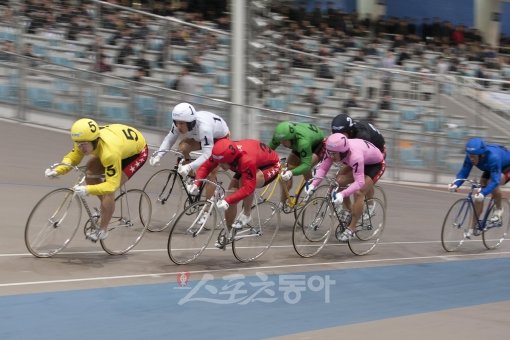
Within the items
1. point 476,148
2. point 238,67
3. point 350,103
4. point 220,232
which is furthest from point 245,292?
point 350,103

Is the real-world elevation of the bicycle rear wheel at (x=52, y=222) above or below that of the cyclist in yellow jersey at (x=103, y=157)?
below

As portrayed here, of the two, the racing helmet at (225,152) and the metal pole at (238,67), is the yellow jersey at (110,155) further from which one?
the metal pole at (238,67)

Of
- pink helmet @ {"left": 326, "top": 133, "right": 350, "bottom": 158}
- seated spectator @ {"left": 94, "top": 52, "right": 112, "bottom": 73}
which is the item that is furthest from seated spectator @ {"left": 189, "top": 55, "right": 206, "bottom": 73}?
pink helmet @ {"left": 326, "top": 133, "right": 350, "bottom": 158}

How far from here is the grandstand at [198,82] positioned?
1284 centimetres

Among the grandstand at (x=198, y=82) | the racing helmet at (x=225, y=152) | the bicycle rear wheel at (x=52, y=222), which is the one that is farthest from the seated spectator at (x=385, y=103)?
the bicycle rear wheel at (x=52, y=222)

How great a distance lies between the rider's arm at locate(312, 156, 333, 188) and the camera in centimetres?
854

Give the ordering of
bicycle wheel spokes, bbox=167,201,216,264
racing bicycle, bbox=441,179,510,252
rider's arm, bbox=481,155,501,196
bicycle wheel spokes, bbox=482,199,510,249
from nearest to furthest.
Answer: bicycle wheel spokes, bbox=167,201,216,264 < rider's arm, bbox=481,155,501,196 < racing bicycle, bbox=441,179,510,252 < bicycle wheel spokes, bbox=482,199,510,249

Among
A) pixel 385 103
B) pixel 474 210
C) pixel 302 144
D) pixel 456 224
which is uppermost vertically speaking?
pixel 385 103

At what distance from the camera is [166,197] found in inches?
338

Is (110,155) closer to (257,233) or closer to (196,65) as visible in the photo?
(257,233)

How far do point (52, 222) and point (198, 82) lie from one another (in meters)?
6.98

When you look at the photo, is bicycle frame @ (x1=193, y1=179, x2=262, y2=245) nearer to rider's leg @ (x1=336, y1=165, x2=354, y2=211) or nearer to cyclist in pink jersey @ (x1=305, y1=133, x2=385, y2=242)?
cyclist in pink jersey @ (x1=305, y1=133, x2=385, y2=242)

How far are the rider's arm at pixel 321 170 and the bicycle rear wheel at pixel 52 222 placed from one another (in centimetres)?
275

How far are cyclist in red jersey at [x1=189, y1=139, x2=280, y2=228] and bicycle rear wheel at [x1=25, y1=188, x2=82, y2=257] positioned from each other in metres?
1.16
